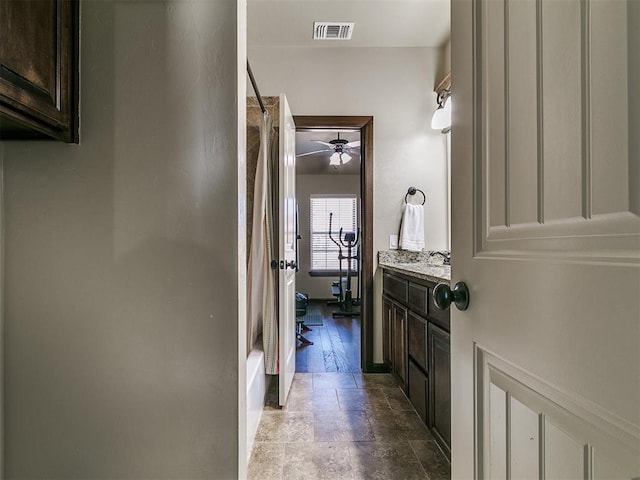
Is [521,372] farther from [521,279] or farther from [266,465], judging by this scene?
[266,465]

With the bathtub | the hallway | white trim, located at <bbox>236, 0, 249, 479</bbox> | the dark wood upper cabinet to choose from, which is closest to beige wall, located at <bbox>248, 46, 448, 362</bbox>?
the hallway

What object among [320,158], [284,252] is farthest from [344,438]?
[320,158]

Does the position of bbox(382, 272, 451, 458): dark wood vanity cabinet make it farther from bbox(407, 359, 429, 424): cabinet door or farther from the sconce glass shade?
the sconce glass shade

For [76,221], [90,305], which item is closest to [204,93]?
[76,221]

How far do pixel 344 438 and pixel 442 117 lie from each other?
2437 millimetres

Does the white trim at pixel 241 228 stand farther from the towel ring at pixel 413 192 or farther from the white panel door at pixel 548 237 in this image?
the towel ring at pixel 413 192

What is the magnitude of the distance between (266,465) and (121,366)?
1055 millimetres

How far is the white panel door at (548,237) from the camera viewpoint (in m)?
0.40

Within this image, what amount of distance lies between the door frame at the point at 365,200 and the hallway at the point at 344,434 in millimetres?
269

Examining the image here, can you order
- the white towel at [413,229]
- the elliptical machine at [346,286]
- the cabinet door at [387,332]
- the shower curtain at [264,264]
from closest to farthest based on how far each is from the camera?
the shower curtain at [264,264], the cabinet door at [387,332], the white towel at [413,229], the elliptical machine at [346,286]

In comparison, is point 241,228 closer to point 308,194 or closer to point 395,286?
point 395,286

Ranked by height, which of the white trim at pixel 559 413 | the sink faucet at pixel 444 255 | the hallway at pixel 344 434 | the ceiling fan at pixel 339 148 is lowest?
the hallway at pixel 344 434

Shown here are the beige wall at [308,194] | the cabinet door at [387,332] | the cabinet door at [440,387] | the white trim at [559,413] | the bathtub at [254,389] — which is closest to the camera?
the white trim at [559,413]

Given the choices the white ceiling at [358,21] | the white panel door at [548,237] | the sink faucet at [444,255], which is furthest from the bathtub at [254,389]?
the white ceiling at [358,21]
